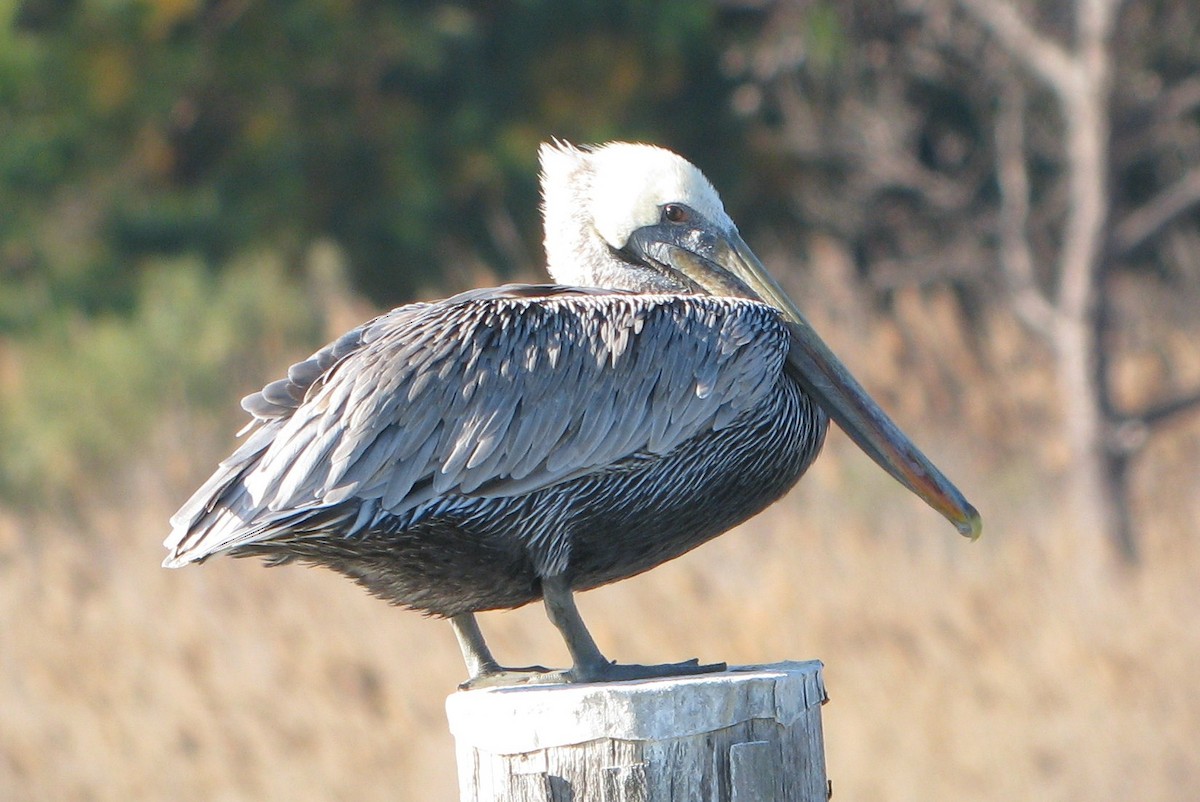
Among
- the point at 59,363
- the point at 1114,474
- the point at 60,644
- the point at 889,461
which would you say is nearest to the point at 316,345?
the point at 59,363

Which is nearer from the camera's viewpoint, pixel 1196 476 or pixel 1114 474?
pixel 1114 474

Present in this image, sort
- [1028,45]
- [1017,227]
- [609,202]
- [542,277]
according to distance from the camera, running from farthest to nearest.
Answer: [542,277], [1017,227], [1028,45], [609,202]

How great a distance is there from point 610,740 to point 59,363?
7.00m

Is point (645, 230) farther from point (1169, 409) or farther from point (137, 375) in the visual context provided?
point (137, 375)

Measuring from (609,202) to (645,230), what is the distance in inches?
3.4

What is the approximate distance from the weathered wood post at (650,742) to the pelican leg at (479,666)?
353mm

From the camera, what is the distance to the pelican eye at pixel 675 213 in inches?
115

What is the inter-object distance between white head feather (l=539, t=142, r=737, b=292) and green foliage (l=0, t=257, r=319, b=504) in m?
4.98

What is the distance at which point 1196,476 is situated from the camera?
719 cm

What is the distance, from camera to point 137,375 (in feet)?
26.5

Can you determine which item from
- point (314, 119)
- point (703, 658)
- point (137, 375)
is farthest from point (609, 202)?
point (314, 119)

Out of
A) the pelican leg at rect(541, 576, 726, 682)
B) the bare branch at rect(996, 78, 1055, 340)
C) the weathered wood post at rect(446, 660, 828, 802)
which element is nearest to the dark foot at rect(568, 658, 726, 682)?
the pelican leg at rect(541, 576, 726, 682)

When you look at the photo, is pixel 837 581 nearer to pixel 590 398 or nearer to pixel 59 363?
pixel 590 398

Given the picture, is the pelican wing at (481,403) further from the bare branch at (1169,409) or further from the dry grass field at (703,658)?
the bare branch at (1169,409)
